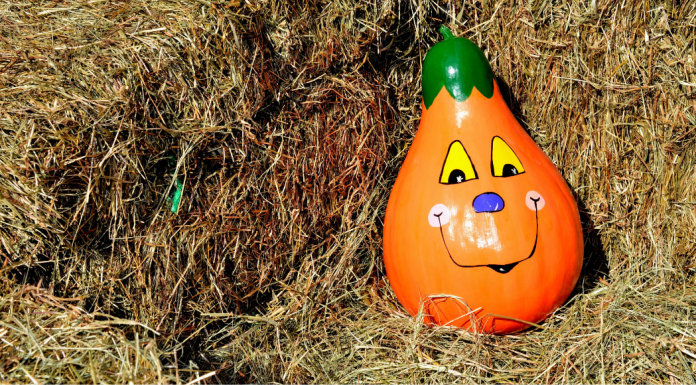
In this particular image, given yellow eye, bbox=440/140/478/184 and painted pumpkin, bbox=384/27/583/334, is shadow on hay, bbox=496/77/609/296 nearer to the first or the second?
painted pumpkin, bbox=384/27/583/334

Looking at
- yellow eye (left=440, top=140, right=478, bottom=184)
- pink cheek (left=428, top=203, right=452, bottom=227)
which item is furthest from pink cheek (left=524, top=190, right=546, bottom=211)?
pink cheek (left=428, top=203, right=452, bottom=227)

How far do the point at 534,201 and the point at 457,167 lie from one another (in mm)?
404

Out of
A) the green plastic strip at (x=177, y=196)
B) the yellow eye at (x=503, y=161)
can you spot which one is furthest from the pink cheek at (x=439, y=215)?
the green plastic strip at (x=177, y=196)

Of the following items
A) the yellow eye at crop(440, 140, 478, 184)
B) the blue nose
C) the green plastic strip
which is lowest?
the green plastic strip

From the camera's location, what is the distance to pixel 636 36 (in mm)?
2912

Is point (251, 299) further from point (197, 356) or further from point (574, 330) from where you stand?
point (574, 330)

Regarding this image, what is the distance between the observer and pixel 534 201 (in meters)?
2.57

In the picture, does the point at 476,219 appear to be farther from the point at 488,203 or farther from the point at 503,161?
the point at 503,161

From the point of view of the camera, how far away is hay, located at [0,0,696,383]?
7.16 ft

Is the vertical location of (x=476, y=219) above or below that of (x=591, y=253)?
above

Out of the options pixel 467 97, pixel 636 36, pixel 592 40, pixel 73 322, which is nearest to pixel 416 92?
pixel 467 97

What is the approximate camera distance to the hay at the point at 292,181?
2.18 m

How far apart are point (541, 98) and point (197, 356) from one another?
239 centimetres

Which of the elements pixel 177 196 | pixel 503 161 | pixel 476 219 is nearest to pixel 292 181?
pixel 177 196
